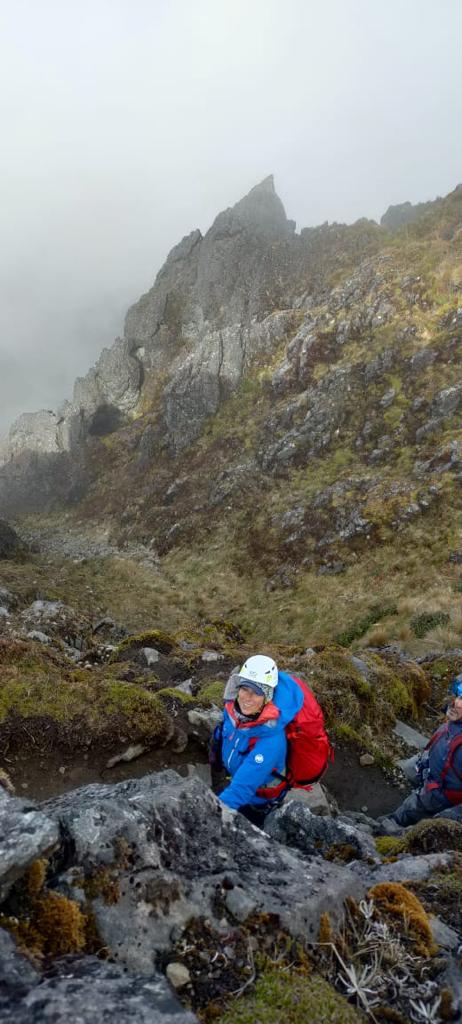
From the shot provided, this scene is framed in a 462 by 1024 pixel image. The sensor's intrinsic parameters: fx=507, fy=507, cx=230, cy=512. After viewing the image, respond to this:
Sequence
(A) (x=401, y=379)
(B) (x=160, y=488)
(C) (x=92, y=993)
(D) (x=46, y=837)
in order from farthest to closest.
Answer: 1. (B) (x=160, y=488)
2. (A) (x=401, y=379)
3. (D) (x=46, y=837)
4. (C) (x=92, y=993)

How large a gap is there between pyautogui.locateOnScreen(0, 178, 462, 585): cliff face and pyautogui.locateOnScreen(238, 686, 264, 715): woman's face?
26.8 meters

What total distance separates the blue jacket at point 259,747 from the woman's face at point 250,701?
0.09 metres

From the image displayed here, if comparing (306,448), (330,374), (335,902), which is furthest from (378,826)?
(330,374)

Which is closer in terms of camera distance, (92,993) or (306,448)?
(92,993)

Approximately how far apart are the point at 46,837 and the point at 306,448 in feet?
136

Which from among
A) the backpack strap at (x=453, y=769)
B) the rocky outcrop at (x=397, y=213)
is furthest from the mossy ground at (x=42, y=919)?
the rocky outcrop at (x=397, y=213)

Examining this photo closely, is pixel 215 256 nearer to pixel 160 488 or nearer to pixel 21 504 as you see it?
pixel 160 488

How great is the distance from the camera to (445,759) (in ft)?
26.7

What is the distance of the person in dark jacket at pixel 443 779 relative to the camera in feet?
25.9

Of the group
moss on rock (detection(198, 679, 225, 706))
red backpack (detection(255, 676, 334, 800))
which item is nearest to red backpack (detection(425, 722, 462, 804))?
red backpack (detection(255, 676, 334, 800))

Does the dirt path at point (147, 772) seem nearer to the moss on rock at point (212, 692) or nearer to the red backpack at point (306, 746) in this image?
the moss on rock at point (212, 692)

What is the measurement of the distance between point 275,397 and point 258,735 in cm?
4688

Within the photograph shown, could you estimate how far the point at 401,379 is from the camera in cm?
4178

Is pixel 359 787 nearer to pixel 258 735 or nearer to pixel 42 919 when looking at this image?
pixel 258 735
